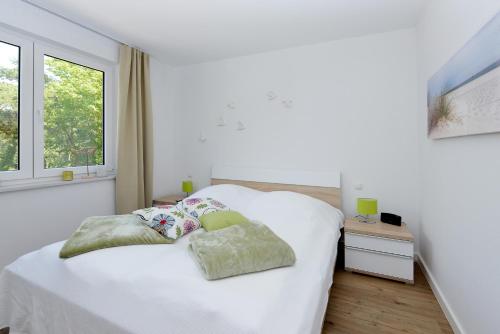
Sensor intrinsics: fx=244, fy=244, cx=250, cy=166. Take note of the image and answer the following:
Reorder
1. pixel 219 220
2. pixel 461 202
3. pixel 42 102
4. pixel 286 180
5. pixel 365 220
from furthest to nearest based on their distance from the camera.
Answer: pixel 286 180 < pixel 365 220 < pixel 42 102 < pixel 219 220 < pixel 461 202

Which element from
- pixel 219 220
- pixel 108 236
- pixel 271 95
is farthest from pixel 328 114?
pixel 108 236

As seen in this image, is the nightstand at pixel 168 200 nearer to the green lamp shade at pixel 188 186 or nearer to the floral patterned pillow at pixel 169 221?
the green lamp shade at pixel 188 186

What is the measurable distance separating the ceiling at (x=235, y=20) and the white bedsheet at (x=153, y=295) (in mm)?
2008

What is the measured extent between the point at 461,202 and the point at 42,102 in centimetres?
344

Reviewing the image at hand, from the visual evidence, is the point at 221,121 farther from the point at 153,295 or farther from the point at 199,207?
the point at 153,295

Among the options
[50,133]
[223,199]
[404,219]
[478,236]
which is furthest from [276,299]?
[50,133]

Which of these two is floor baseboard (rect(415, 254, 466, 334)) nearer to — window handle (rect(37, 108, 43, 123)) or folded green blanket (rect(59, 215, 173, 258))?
folded green blanket (rect(59, 215, 173, 258))

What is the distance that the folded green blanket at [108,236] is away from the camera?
58.6 inches

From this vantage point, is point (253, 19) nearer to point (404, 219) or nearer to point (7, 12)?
point (7, 12)

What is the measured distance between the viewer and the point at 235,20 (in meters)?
2.37

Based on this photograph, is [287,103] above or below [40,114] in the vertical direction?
above

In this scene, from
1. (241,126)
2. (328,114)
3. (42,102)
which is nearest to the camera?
(42,102)

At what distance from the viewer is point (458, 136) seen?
153 centimetres

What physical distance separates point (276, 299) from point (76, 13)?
290cm
